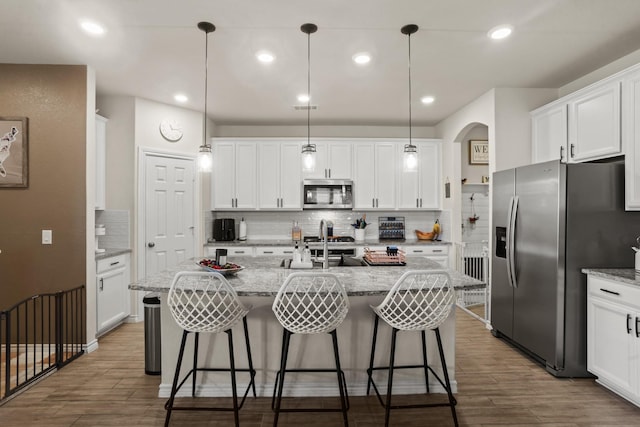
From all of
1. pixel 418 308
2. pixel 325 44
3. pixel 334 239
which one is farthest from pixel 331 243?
pixel 418 308

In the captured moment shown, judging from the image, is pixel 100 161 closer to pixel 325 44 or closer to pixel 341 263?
pixel 325 44

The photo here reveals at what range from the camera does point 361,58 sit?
127 inches

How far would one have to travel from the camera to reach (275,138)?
5352 mm

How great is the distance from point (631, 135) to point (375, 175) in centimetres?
303

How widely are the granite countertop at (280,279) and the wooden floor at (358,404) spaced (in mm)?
865

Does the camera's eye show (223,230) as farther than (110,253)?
Yes

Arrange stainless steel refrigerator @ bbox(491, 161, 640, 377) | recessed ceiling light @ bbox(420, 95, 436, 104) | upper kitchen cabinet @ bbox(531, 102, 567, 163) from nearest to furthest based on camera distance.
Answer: stainless steel refrigerator @ bbox(491, 161, 640, 377) < upper kitchen cabinet @ bbox(531, 102, 567, 163) < recessed ceiling light @ bbox(420, 95, 436, 104)

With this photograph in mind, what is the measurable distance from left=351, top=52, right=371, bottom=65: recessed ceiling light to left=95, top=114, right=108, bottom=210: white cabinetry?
278 centimetres

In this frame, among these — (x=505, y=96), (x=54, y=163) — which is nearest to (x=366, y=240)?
(x=505, y=96)

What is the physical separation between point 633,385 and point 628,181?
57.9 inches

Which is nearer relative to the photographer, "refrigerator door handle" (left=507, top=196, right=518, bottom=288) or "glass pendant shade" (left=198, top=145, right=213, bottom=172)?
"glass pendant shade" (left=198, top=145, right=213, bottom=172)

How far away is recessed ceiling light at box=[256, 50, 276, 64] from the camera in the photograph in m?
3.15

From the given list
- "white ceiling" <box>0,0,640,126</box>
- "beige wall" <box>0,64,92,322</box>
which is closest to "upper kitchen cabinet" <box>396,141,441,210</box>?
"white ceiling" <box>0,0,640,126</box>

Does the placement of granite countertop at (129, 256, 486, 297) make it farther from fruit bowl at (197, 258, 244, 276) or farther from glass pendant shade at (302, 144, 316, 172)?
glass pendant shade at (302, 144, 316, 172)
